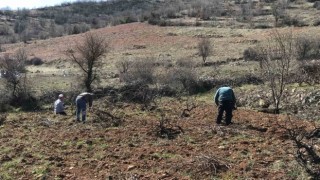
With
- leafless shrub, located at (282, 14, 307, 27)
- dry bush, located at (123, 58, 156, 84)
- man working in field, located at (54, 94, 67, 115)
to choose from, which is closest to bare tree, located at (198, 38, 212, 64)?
dry bush, located at (123, 58, 156, 84)

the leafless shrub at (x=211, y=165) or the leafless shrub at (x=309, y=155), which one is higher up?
the leafless shrub at (x=309, y=155)

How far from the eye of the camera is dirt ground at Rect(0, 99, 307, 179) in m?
10.4

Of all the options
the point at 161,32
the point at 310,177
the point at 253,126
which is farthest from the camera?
the point at 161,32

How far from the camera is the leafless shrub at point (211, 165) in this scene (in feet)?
33.8

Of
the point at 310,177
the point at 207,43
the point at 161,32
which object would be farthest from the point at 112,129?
the point at 161,32

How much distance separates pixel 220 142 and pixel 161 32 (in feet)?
117

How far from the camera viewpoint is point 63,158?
39.6 feet

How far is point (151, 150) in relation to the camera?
12125 millimetres

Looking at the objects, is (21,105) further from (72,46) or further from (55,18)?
(55,18)

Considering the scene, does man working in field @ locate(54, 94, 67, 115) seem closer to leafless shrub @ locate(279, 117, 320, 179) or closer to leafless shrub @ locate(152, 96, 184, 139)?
leafless shrub @ locate(152, 96, 184, 139)

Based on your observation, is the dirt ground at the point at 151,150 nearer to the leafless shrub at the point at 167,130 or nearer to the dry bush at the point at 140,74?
the leafless shrub at the point at 167,130

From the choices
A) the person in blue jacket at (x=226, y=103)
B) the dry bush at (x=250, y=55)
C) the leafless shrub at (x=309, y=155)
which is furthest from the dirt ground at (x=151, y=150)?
the dry bush at (x=250, y=55)

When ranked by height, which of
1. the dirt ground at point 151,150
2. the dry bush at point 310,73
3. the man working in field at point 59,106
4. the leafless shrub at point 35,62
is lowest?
the leafless shrub at point 35,62

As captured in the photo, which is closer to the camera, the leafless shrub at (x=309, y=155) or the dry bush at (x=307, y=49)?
the leafless shrub at (x=309, y=155)
